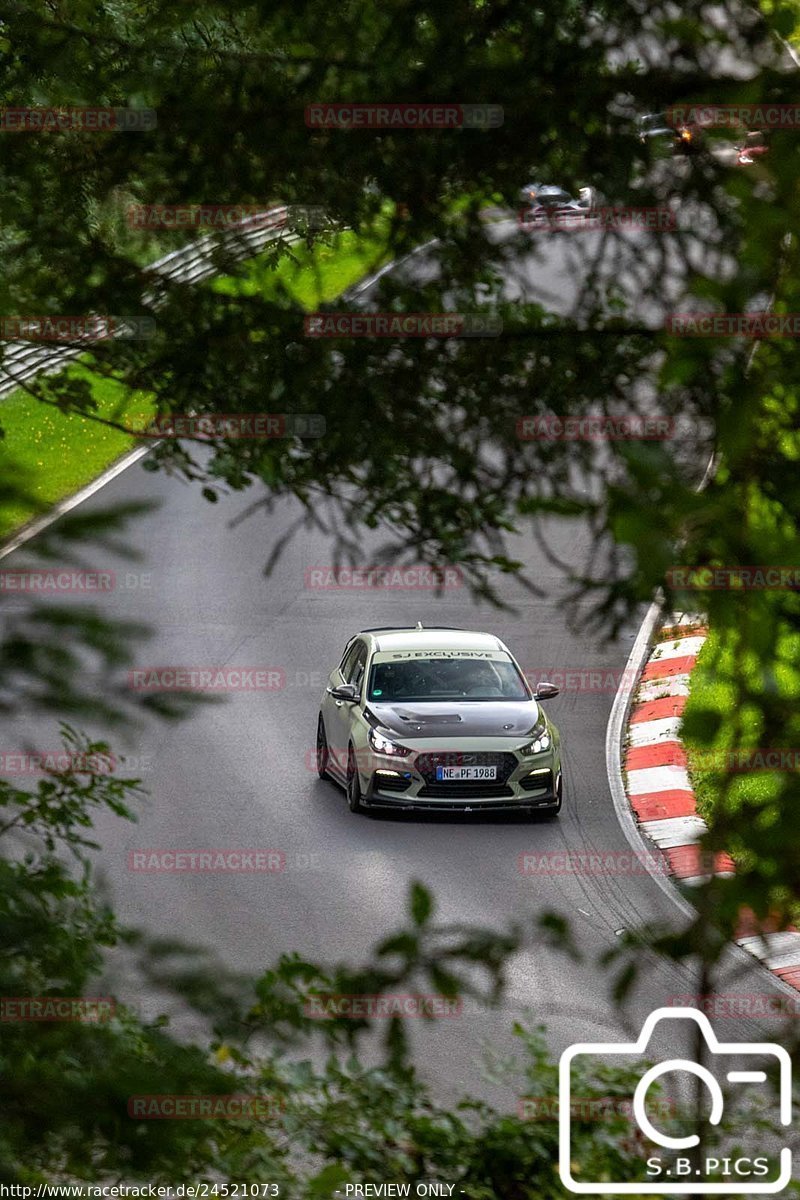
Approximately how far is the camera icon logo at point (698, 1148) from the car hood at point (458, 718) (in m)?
9.33

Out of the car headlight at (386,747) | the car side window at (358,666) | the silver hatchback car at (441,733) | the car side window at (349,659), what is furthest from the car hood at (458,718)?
the car side window at (349,659)

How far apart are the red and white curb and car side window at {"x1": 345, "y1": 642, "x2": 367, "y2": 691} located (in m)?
2.84

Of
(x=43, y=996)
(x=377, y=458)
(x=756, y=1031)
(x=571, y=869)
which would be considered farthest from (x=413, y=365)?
(x=571, y=869)

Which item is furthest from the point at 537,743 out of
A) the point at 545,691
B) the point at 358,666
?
the point at 358,666

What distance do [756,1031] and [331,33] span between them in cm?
692

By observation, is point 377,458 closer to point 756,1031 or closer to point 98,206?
point 98,206

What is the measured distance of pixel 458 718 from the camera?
13.5 meters

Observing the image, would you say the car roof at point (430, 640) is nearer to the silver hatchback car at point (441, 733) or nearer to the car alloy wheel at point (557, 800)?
the silver hatchback car at point (441, 733)

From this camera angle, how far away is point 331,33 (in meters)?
3.98

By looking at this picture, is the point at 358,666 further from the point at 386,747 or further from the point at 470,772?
the point at 470,772

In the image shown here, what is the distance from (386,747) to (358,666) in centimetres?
144

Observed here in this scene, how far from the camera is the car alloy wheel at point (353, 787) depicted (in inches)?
531

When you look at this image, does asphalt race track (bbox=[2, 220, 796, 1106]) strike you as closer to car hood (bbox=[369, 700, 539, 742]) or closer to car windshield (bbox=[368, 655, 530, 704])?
car windshield (bbox=[368, 655, 530, 704])

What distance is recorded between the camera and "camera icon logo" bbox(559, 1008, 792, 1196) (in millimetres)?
3121
